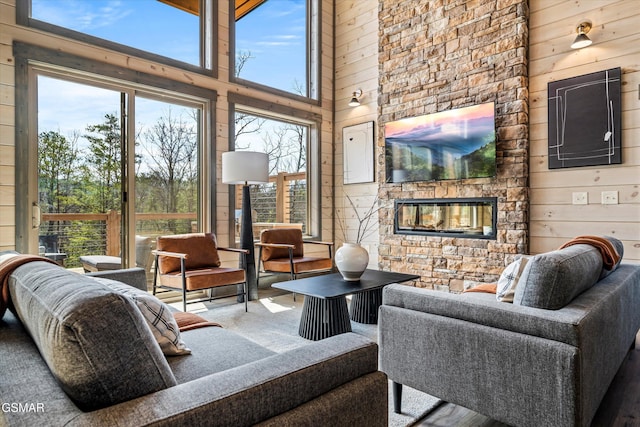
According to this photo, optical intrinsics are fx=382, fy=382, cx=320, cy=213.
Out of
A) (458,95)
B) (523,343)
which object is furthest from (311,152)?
(523,343)

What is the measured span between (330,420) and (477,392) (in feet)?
2.85

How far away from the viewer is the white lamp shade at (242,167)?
12.5ft

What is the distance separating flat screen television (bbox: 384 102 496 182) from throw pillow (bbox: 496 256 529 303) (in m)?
2.01

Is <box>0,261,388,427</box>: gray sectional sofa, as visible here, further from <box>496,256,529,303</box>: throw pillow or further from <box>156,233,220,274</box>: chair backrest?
<box>156,233,220,274</box>: chair backrest

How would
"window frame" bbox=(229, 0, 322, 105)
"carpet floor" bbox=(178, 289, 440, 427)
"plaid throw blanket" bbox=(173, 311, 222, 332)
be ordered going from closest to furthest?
"plaid throw blanket" bbox=(173, 311, 222, 332)
"carpet floor" bbox=(178, 289, 440, 427)
"window frame" bbox=(229, 0, 322, 105)

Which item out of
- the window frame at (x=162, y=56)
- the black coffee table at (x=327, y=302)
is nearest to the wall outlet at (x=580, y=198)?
the black coffee table at (x=327, y=302)

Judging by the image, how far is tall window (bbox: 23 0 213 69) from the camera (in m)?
3.27

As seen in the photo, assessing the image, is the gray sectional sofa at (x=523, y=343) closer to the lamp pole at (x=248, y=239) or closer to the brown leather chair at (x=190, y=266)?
the brown leather chair at (x=190, y=266)

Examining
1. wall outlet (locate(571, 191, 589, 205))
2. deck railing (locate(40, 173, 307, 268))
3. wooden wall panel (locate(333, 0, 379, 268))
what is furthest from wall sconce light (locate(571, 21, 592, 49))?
deck railing (locate(40, 173, 307, 268))

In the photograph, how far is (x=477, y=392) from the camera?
1521 mm

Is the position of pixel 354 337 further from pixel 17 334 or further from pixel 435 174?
pixel 435 174

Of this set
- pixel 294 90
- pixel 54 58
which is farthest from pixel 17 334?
pixel 294 90

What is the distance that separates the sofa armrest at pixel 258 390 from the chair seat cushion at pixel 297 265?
3.01 m

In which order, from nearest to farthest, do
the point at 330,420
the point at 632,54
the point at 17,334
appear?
the point at 330,420, the point at 17,334, the point at 632,54
